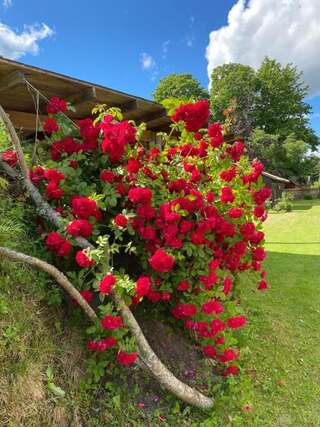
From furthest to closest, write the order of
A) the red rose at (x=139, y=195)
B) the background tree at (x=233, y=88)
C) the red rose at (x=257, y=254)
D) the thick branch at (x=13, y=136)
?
the background tree at (x=233, y=88) → the red rose at (x=257, y=254) → the thick branch at (x=13, y=136) → the red rose at (x=139, y=195)

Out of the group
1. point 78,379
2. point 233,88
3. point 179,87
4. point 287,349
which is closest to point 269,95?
point 233,88

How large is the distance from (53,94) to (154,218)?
7.84 ft

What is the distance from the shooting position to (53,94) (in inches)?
149

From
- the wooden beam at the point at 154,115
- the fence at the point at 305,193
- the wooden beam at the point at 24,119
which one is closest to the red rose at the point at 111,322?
the wooden beam at the point at 24,119

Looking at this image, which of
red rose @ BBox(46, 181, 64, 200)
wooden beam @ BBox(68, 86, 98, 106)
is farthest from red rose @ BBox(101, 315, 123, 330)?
wooden beam @ BBox(68, 86, 98, 106)

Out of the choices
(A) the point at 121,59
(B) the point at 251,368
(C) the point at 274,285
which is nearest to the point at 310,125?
(A) the point at 121,59

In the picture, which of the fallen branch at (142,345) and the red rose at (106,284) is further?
the fallen branch at (142,345)

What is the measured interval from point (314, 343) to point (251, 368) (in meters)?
1.04

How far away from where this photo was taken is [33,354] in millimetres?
1763

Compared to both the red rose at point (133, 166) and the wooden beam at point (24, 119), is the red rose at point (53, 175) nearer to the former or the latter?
the red rose at point (133, 166)

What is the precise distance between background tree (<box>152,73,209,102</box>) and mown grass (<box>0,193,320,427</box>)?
105ft

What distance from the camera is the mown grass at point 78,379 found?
1660 millimetres

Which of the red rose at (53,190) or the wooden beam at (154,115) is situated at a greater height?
the wooden beam at (154,115)

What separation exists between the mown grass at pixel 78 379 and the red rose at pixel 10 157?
0.30 m
